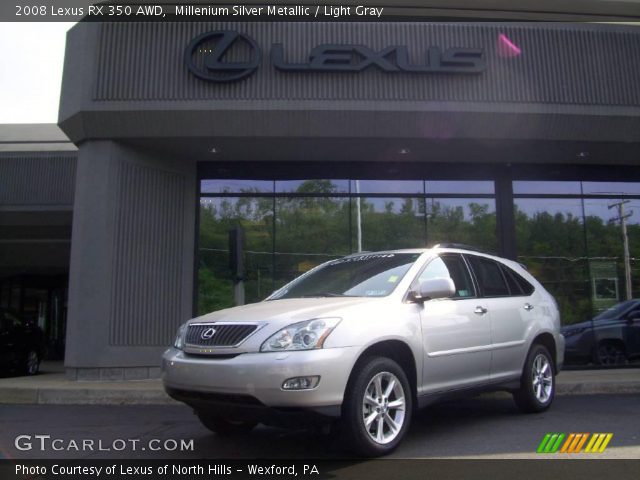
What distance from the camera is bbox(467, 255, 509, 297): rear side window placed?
6012mm

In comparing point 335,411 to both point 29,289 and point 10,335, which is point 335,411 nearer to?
point 10,335

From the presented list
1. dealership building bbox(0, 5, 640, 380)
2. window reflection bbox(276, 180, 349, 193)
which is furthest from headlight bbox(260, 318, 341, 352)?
window reflection bbox(276, 180, 349, 193)

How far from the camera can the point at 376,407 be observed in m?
4.43

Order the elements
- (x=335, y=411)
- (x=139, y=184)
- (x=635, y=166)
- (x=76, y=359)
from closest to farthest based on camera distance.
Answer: (x=335, y=411), (x=76, y=359), (x=139, y=184), (x=635, y=166)

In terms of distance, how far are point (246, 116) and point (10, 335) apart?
701 cm

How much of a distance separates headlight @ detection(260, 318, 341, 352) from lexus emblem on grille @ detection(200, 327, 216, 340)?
545 mm

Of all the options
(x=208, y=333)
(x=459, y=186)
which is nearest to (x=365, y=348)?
(x=208, y=333)

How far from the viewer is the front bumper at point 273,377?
4.04m

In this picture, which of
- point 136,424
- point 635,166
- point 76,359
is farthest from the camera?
point 635,166

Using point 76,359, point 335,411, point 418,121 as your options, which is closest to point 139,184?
point 76,359

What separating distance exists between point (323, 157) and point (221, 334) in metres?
7.51

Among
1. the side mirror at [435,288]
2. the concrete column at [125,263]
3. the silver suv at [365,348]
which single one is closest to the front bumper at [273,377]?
the silver suv at [365,348]

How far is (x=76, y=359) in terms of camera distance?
9.63m

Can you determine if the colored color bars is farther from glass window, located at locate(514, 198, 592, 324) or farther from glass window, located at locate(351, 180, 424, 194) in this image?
glass window, located at locate(351, 180, 424, 194)
